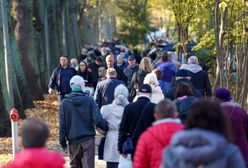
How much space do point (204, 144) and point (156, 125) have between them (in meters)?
A: 1.23

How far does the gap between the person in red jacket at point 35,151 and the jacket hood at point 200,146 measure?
1.12 meters

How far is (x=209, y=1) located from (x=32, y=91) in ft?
31.7

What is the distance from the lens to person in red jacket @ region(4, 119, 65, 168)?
6.05 meters

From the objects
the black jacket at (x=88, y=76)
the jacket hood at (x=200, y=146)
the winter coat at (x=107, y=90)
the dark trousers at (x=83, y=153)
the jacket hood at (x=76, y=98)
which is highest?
the jacket hood at (x=200, y=146)

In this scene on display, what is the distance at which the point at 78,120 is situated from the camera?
34.2 ft

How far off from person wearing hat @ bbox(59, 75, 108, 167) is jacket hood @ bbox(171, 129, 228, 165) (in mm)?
4516

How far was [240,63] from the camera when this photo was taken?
72.8 feet

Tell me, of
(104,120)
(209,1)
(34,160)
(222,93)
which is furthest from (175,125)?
(209,1)

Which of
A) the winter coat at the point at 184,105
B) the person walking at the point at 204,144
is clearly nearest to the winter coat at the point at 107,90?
the winter coat at the point at 184,105

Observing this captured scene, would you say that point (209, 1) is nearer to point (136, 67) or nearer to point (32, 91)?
point (136, 67)

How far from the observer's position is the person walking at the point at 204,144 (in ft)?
19.1

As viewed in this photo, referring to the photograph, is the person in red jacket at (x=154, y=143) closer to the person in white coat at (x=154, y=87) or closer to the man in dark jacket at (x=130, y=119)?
the man in dark jacket at (x=130, y=119)

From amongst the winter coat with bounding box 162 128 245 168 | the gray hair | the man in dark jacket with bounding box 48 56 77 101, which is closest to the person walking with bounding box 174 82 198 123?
the gray hair

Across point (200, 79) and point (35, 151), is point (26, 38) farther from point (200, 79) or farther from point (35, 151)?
point (35, 151)
